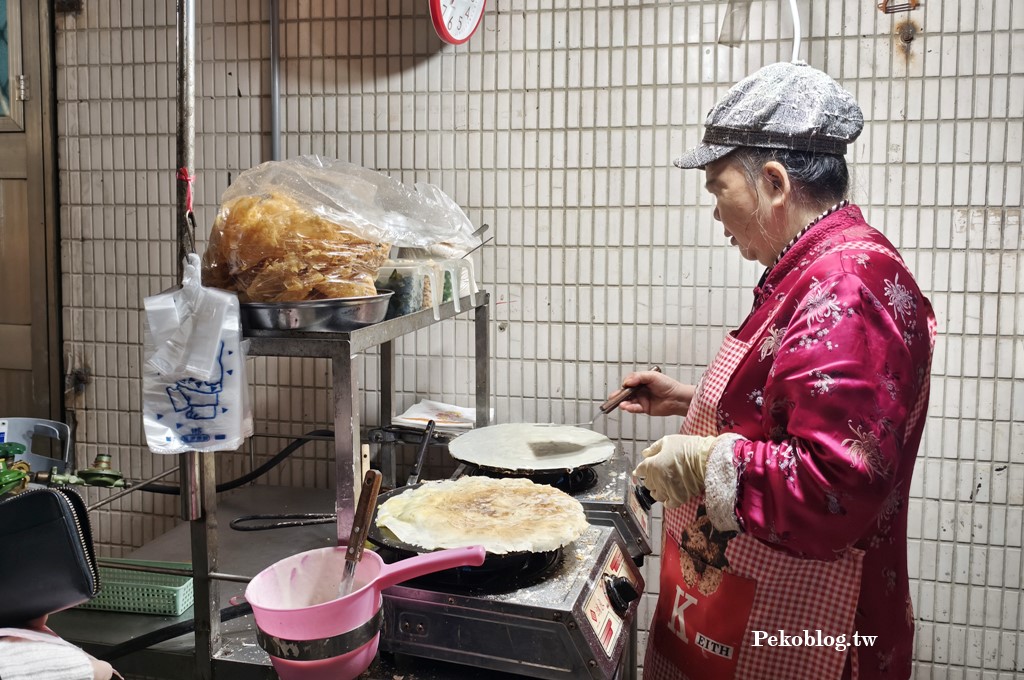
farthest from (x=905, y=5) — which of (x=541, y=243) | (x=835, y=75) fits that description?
(x=541, y=243)

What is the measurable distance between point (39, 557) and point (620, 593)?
2.90 ft

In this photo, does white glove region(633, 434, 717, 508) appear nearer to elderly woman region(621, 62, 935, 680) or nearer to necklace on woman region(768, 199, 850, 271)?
elderly woman region(621, 62, 935, 680)

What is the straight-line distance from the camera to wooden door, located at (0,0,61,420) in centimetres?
250

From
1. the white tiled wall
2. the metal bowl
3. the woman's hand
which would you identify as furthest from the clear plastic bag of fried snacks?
the white tiled wall

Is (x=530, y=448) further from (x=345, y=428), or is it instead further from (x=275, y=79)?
(x=275, y=79)

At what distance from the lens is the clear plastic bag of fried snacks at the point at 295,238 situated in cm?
131

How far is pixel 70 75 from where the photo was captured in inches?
99.4

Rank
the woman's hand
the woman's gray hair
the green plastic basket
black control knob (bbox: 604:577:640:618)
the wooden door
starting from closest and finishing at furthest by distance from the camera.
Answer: black control knob (bbox: 604:577:640:618), the woman's gray hair, the green plastic basket, the woman's hand, the wooden door

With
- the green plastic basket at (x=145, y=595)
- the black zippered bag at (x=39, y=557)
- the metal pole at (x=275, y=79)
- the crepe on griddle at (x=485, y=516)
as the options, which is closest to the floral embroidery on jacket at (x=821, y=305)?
the crepe on griddle at (x=485, y=516)

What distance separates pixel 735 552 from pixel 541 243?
44.8 inches

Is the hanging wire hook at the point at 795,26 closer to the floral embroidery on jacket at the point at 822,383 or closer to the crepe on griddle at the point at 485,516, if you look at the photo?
the floral embroidery on jacket at the point at 822,383

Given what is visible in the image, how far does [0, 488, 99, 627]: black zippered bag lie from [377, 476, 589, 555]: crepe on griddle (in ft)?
1.55

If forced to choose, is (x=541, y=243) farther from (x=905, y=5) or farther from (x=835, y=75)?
(x=905, y=5)

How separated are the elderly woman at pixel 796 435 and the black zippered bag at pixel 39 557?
90 centimetres
